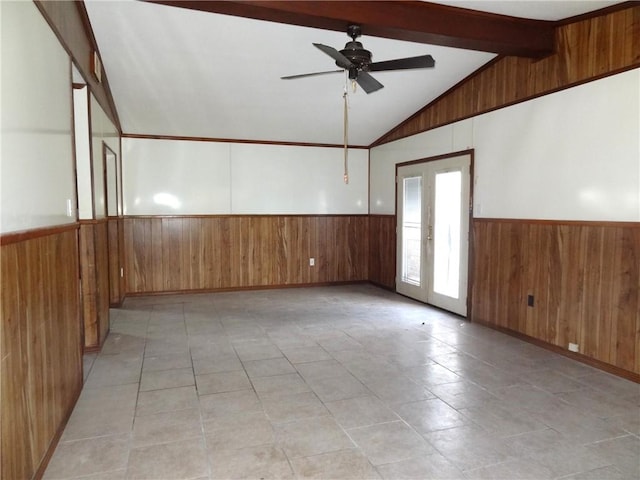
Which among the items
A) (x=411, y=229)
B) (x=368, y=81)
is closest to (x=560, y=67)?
(x=368, y=81)

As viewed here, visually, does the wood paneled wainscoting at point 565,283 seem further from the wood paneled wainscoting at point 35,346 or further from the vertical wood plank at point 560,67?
the wood paneled wainscoting at point 35,346

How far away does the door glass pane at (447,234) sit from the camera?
5.25m

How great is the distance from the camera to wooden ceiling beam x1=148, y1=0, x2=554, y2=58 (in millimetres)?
2967

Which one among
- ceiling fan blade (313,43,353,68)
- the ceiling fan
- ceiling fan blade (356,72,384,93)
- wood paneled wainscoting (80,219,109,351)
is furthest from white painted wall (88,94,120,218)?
ceiling fan blade (356,72,384,93)

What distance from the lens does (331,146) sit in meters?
7.29

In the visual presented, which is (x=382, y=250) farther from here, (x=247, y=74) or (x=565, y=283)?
(x=247, y=74)

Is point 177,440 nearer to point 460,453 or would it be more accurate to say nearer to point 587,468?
point 460,453

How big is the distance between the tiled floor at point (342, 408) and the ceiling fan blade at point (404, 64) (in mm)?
2362

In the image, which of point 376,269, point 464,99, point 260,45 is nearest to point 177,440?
point 260,45

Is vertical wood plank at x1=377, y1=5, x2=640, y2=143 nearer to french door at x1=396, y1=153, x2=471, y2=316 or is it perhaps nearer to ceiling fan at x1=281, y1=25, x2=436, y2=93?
french door at x1=396, y1=153, x2=471, y2=316

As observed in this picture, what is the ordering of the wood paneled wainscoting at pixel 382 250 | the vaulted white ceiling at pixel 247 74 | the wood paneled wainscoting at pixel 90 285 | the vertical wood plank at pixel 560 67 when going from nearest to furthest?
the vertical wood plank at pixel 560 67
the vaulted white ceiling at pixel 247 74
the wood paneled wainscoting at pixel 90 285
the wood paneled wainscoting at pixel 382 250

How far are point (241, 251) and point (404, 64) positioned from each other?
14.4ft

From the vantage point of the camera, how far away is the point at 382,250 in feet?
A: 23.3

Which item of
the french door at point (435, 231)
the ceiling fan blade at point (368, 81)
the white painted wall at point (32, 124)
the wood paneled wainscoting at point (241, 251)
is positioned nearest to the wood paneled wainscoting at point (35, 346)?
the white painted wall at point (32, 124)
